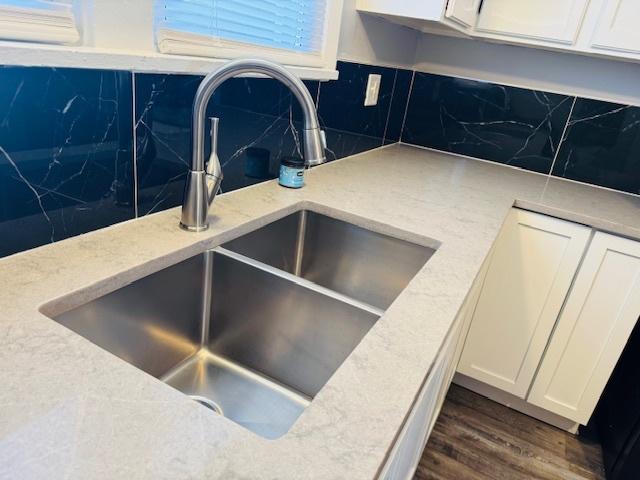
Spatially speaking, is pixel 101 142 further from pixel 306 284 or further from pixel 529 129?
pixel 529 129

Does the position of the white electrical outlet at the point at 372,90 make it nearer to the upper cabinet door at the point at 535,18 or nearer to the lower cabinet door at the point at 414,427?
the upper cabinet door at the point at 535,18

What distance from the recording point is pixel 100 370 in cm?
57

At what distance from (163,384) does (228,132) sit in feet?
2.52

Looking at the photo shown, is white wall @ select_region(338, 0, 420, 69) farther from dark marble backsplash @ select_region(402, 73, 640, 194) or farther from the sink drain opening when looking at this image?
the sink drain opening

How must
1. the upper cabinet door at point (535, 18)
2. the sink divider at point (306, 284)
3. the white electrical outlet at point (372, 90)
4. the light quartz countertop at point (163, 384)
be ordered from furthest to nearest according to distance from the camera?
the white electrical outlet at point (372, 90)
the upper cabinet door at point (535, 18)
the sink divider at point (306, 284)
the light quartz countertop at point (163, 384)

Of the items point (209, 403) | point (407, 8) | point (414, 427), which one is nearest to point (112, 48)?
point (209, 403)

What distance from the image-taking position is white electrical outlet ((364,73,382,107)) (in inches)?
73.4

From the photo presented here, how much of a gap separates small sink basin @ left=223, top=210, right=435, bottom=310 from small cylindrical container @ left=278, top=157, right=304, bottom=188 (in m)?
0.13

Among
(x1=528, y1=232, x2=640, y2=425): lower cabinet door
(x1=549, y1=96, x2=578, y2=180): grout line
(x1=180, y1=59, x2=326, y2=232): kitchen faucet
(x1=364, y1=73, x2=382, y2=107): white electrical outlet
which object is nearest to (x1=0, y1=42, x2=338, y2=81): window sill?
(x1=180, y1=59, x2=326, y2=232): kitchen faucet

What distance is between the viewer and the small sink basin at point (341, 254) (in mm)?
1190

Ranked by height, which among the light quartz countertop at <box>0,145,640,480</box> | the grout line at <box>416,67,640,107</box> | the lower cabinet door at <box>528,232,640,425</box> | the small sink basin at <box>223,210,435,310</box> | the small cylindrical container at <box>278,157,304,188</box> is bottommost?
the lower cabinet door at <box>528,232,640,425</box>

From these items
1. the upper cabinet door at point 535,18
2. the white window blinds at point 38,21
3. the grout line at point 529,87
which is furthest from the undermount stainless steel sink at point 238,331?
the grout line at point 529,87

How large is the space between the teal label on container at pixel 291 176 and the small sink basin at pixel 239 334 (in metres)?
0.47

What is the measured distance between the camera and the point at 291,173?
4.52ft
